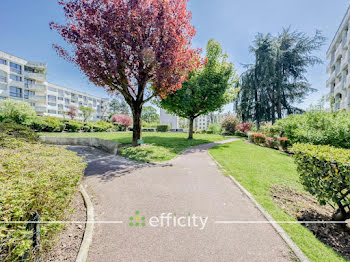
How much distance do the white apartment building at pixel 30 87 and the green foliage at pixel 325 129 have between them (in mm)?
54825

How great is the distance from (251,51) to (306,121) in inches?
838

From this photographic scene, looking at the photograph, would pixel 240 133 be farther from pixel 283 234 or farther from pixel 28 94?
pixel 28 94

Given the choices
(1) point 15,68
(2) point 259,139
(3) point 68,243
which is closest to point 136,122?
(3) point 68,243

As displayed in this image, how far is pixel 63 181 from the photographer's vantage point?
91.4 inches

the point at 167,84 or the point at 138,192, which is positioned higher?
the point at 167,84

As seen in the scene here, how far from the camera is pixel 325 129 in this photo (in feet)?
35.6

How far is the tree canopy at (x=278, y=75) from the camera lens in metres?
24.4

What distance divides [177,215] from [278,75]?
3018 cm

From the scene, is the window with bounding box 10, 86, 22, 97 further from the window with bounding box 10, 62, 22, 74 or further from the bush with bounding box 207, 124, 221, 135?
the bush with bounding box 207, 124, 221, 135

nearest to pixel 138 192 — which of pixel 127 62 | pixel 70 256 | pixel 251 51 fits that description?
pixel 70 256

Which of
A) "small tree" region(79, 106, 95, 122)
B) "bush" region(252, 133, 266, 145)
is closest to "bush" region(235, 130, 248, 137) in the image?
"bush" region(252, 133, 266, 145)

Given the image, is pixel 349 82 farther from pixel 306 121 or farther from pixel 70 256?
pixel 70 256

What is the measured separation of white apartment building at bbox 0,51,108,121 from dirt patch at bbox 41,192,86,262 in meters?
49.0

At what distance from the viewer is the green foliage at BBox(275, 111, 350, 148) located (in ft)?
32.9
